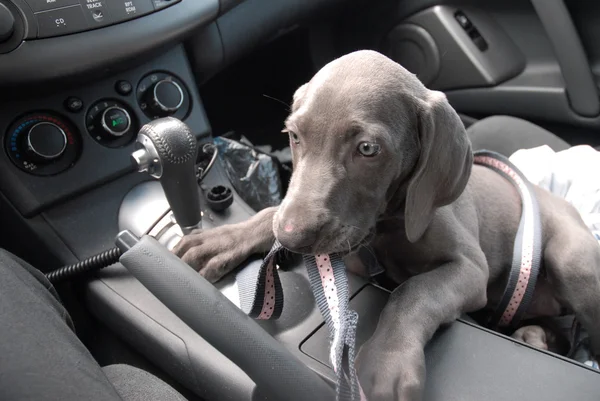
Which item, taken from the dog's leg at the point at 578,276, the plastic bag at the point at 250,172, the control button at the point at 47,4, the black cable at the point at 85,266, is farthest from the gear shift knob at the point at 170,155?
the dog's leg at the point at 578,276

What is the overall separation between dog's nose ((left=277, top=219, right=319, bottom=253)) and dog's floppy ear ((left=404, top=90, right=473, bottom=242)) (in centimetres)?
29

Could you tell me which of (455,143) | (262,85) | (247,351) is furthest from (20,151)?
(262,85)

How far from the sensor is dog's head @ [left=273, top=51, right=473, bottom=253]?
1301mm

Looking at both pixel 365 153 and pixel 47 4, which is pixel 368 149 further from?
pixel 47 4

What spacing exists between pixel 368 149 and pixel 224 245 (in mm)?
449

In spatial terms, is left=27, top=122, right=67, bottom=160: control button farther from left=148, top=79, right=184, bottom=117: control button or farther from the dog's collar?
the dog's collar

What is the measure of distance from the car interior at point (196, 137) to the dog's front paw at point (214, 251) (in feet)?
0.20

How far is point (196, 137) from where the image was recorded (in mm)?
1955

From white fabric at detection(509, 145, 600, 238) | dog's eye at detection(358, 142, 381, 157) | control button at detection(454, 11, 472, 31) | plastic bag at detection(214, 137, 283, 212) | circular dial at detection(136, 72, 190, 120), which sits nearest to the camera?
dog's eye at detection(358, 142, 381, 157)

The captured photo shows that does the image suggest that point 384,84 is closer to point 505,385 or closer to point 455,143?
point 455,143

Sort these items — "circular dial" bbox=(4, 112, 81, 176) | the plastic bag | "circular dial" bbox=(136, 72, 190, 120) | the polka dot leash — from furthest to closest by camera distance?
the plastic bag < "circular dial" bbox=(136, 72, 190, 120) < "circular dial" bbox=(4, 112, 81, 176) < the polka dot leash

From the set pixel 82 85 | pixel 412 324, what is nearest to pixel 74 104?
pixel 82 85

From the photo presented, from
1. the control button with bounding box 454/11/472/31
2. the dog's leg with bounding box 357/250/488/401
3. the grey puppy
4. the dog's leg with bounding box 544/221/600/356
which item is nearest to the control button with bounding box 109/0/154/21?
the grey puppy

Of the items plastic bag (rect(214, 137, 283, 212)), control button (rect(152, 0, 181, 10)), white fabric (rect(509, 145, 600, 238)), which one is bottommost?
white fabric (rect(509, 145, 600, 238))
